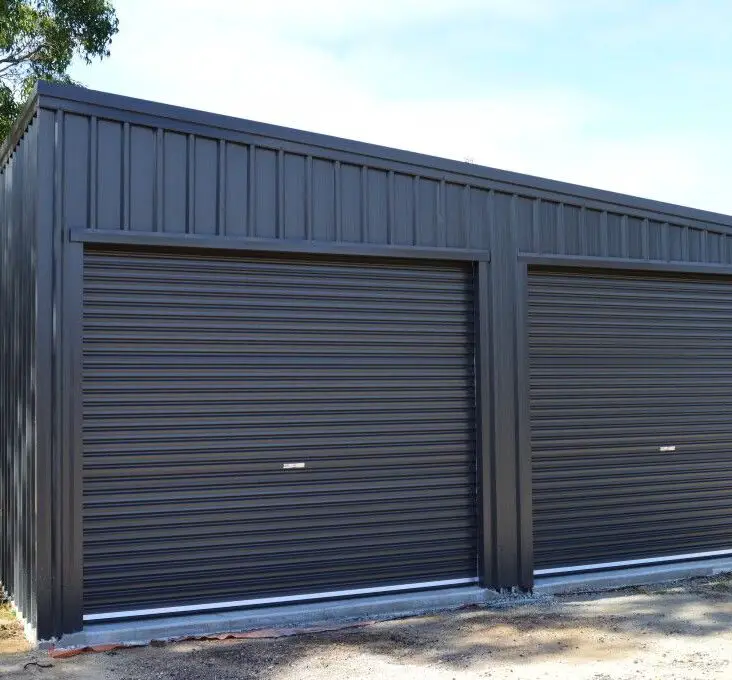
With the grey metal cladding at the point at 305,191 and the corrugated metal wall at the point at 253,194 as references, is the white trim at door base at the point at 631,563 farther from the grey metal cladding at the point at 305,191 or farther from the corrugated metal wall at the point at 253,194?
the corrugated metal wall at the point at 253,194

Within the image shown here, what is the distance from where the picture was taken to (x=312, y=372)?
7.40 meters

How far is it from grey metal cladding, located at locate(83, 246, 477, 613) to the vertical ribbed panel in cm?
83

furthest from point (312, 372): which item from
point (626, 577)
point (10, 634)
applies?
point (626, 577)

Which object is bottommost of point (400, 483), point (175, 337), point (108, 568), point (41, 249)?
point (108, 568)

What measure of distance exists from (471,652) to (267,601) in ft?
5.53

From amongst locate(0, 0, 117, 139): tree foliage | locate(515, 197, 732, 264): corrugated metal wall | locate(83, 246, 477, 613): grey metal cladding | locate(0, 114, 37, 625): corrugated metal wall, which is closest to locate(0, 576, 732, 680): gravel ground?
locate(83, 246, 477, 613): grey metal cladding

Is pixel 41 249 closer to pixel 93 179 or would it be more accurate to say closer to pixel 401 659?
pixel 93 179

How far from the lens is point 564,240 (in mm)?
8352

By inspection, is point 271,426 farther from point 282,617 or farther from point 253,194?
point 253,194

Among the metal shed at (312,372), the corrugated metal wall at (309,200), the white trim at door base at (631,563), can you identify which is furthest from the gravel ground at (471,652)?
the corrugated metal wall at (309,200)

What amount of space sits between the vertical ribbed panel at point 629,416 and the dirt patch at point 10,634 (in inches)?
168

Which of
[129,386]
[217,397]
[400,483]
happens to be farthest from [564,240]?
[129,386]

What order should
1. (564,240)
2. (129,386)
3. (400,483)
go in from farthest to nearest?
(564,240) < (400,483) < (129,386)

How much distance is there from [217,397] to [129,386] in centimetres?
67
